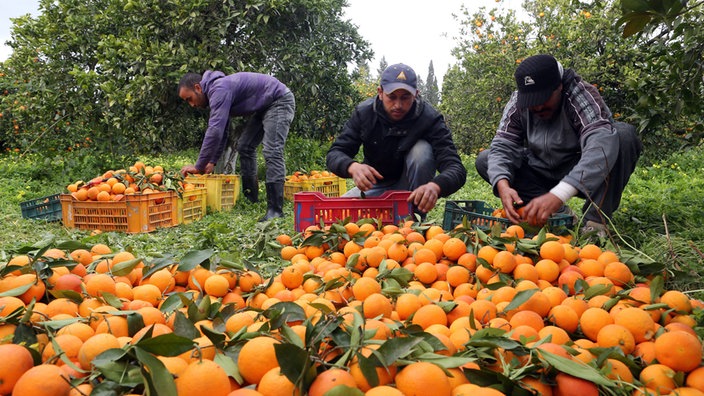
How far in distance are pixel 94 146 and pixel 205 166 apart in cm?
251

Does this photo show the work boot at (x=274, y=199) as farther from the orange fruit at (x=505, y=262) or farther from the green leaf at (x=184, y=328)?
the green leaf at (x=184, y=328)

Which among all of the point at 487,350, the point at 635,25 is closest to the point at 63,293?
the point at 487,350

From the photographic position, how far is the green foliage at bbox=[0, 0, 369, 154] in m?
5.81

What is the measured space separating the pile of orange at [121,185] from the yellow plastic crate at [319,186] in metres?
1.42

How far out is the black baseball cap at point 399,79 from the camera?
133 inches

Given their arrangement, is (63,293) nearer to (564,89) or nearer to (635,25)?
(635,25)

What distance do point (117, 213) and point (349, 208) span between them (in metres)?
2.35

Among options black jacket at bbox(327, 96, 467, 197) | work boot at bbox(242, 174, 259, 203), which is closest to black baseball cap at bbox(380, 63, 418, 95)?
black jacket at bbox(327, 96, 467, 197)

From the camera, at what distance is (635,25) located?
1723 millimetres

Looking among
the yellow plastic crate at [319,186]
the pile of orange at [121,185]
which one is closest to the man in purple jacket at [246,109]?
the pile of orange at [121,185]

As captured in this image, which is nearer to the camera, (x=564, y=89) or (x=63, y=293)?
(x=63, y=293)

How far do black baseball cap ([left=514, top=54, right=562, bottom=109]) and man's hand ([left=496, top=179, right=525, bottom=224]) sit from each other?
0.52m

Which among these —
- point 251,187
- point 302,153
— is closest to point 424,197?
point 251,187

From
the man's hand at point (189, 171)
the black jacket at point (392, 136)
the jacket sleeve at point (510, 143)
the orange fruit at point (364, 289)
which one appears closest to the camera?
the orange fruit at point (364, 289)
